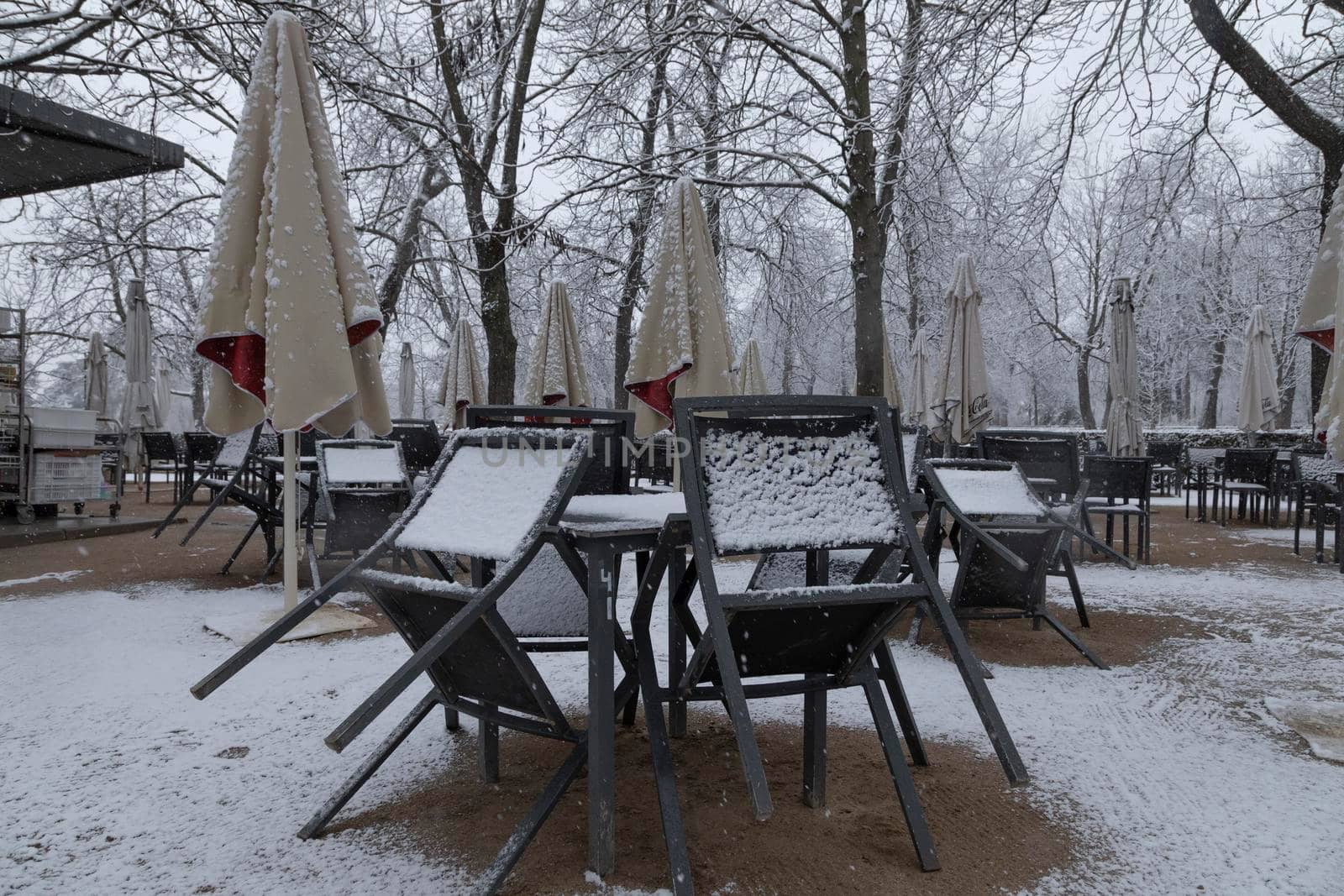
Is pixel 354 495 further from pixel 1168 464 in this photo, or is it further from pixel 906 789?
pixel 1168 464

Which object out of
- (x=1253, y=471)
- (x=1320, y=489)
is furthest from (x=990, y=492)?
(x=1253, y=471)

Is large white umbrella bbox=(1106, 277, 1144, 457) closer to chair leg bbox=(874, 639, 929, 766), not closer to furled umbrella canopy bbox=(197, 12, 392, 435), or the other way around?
chair leg bbox=(874, 639, 929, 766)

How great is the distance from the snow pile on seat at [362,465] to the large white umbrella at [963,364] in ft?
16.4

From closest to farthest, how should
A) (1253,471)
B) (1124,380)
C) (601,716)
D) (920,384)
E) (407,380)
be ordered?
(601,716) < (1253,471) < (1124,380) < (920,384) < (407,380)

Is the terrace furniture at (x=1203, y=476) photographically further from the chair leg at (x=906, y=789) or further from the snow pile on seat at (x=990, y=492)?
the chair leg at (x=906, y=789)

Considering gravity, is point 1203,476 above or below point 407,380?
below

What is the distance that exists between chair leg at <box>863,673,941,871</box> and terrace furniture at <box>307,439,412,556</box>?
3924 millimetres

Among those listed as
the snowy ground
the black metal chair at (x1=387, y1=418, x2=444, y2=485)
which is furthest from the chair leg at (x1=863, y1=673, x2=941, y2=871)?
the black metal chair at (x1=387, y1=418, x2=444, y2=485)

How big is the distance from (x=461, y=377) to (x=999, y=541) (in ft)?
24.0

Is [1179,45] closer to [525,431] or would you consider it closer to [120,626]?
[525,431]

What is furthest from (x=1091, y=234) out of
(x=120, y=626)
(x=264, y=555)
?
(x=120, y=626)

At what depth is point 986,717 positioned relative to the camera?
179 cm

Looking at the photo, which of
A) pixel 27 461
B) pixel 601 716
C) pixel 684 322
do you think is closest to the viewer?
pixel 601 716

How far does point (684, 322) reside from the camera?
181 inches
